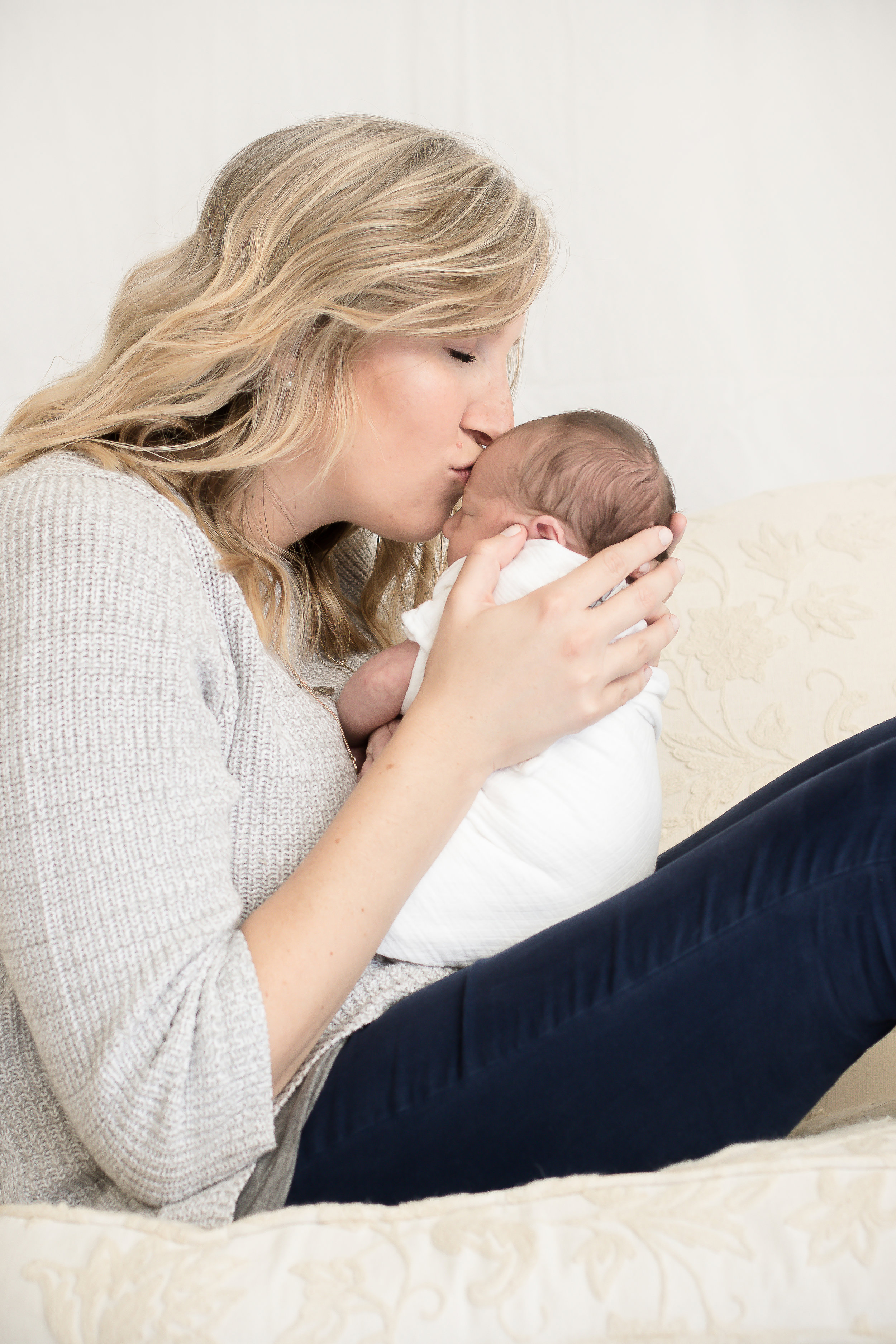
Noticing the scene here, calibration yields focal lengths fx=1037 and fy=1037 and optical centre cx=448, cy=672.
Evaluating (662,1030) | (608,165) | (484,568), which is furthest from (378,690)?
(608,165)

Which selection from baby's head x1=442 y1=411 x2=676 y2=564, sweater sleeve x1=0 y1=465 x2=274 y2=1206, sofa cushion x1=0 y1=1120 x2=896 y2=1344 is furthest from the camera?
baby's head x1=442 y1=411 x2=676 y2=564

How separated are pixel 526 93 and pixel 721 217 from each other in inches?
21.3

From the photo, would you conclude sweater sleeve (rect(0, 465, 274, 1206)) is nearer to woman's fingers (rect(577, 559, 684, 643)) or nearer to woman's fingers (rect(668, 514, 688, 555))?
woman's fingers (rect(577, 559, 684, 643))

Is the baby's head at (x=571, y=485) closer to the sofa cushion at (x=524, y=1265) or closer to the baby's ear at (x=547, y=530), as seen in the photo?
the baby's ear at (x=547, y=530)

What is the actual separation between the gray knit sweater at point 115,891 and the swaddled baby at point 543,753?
140 mm

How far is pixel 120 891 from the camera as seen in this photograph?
0.84 metres

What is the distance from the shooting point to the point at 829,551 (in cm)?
181

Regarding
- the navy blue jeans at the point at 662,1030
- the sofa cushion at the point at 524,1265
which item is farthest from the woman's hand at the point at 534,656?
the sofa cushion at the point at 524,1265

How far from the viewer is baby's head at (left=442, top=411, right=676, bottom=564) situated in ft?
4.27

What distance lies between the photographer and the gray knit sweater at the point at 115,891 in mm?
831

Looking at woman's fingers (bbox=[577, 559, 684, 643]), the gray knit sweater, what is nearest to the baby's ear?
woman's fingers (bbox=[577, 559, 684, 643])

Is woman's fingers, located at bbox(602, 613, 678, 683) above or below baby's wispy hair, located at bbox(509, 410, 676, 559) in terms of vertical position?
below

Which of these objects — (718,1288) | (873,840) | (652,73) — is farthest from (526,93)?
(718,1288)

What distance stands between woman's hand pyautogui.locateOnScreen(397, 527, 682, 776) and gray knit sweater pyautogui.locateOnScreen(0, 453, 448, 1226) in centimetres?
26
